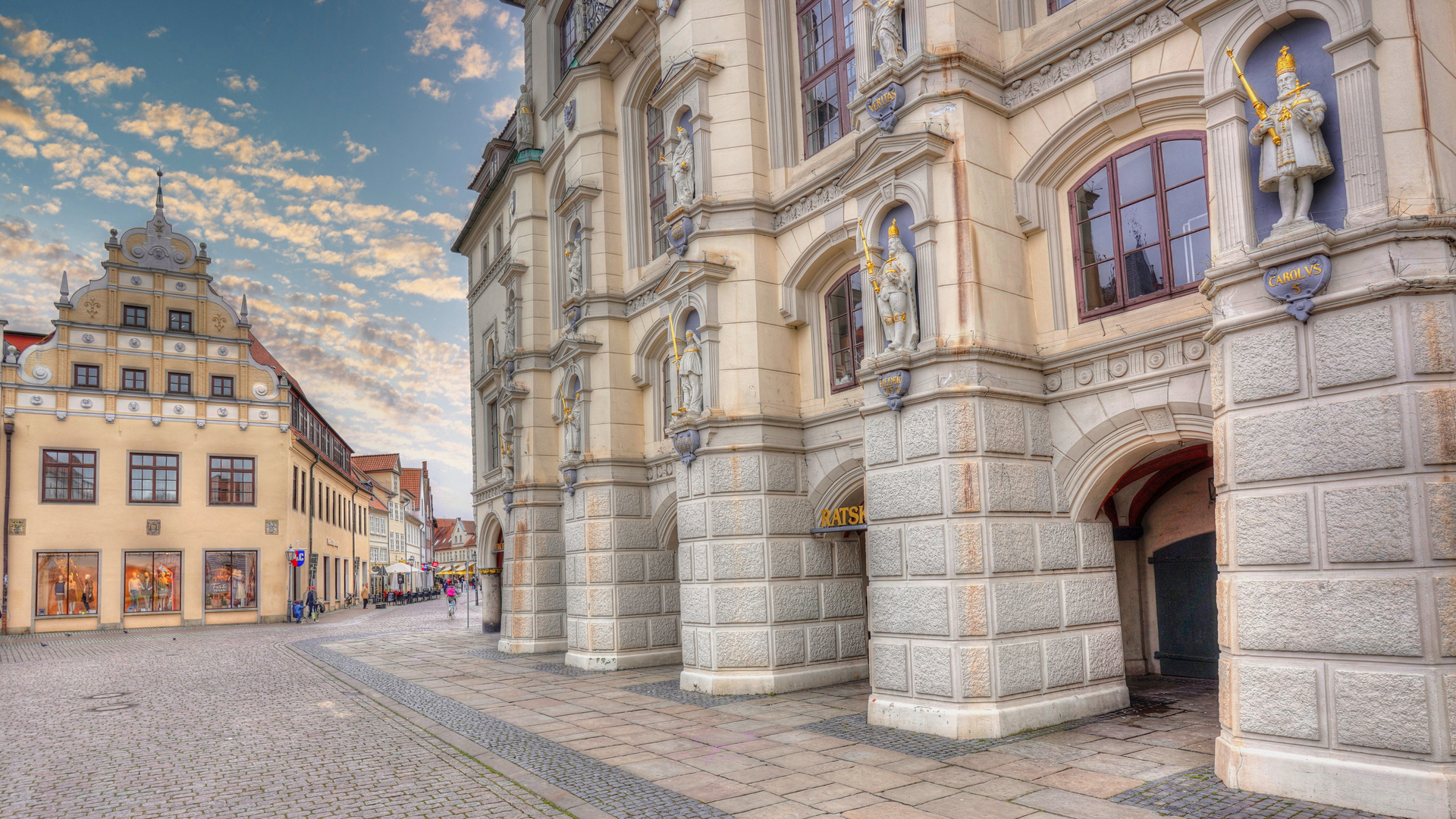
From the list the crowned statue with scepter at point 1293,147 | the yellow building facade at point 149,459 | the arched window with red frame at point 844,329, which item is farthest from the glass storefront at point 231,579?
the crowned statue with scepter at point 1293,147

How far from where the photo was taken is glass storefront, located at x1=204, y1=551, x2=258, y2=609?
39438mm

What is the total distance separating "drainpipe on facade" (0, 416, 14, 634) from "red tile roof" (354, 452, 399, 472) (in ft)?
157

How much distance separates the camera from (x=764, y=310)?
15.5 metres

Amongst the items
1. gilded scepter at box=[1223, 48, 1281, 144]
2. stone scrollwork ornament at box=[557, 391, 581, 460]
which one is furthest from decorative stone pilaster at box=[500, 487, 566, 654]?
gilded scepter at box=[1223, 48, 1281, 144]

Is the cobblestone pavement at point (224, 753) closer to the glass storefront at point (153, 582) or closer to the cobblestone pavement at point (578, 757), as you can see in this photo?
the cobblestone pavement at point (578, 757)

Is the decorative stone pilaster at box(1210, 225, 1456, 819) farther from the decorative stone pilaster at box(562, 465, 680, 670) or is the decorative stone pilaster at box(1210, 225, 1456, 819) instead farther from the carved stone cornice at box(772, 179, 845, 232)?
the decorative stone pilaster at box(562, 465, 680, 670)

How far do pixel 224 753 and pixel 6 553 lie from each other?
31574 millimetres

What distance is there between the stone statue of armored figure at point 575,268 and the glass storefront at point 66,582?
27.2m

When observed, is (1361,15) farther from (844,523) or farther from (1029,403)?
(844,523)

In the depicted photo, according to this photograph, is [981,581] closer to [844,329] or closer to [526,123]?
[844,329]

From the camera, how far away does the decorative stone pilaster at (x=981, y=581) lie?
1052 cm

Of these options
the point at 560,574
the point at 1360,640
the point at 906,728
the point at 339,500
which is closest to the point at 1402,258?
the point at 1360,640

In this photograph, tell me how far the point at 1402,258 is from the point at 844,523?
8.68m

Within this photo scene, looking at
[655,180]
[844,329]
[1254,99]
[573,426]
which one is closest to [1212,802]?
[1254,99]
